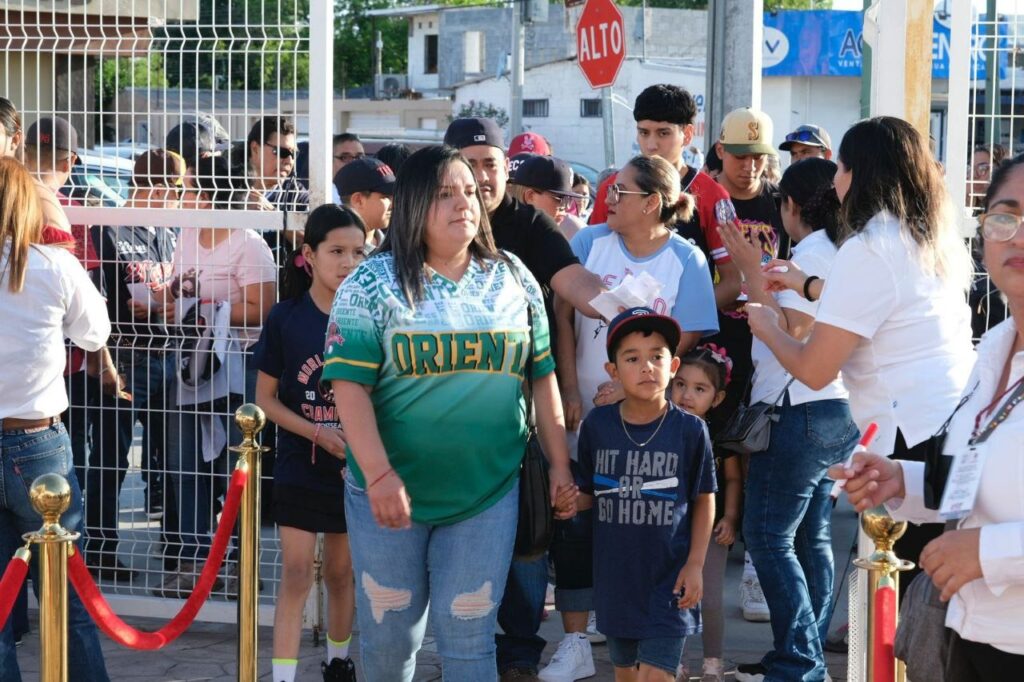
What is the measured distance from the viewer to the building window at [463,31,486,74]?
7069cm

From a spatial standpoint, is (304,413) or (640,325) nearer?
(640,325)

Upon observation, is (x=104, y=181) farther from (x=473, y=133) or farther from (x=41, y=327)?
(x=473, y=133)

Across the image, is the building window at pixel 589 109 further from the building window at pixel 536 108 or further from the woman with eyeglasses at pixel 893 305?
the woman with eyeglasses at pixel 893 305

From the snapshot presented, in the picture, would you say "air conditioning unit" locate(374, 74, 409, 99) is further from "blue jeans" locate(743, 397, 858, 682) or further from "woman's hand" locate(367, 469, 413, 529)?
"woman's hand" locate(367, 469, 413, 529)

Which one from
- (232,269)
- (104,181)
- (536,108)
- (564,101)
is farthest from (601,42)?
(536,108)

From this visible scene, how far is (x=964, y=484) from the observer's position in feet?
9.29

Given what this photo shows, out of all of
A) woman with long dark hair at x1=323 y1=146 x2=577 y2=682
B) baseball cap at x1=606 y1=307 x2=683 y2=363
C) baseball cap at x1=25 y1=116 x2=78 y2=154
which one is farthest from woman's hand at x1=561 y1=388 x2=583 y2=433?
baseball cap at x1=25 y1=116 x2=78 y2=154

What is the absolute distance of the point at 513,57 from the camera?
30.2 metres

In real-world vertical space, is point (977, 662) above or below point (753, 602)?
above

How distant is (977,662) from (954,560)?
0.33m

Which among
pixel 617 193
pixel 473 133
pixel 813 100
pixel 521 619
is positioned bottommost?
pixel 521 619

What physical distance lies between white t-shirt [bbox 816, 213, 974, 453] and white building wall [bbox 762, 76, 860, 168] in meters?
36.7

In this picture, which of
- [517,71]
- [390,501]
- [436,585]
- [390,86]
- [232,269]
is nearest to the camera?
[390,501]

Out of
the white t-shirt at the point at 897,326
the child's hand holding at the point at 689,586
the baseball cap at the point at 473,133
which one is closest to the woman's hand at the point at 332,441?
the baseball cap at the point at 473,133
